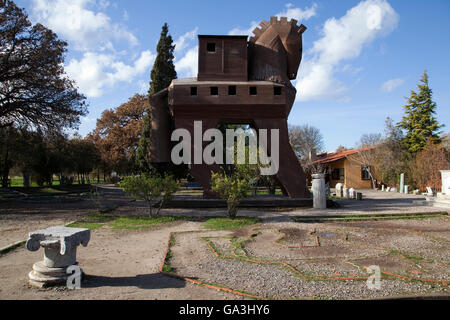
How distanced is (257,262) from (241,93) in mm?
11494

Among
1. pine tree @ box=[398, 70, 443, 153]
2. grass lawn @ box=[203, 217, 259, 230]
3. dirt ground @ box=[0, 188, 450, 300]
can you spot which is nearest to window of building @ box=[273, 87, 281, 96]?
grass lawn @ box=[203, 217, 259, 230]

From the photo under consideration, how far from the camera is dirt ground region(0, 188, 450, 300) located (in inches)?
194

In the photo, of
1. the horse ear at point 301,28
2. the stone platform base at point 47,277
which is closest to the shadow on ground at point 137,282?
the stone platform base at point 47,277

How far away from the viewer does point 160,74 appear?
28.2m

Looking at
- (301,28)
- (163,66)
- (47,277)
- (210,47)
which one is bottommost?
(47,277)

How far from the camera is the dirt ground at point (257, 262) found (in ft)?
16.2

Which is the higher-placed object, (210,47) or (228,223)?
(210,47)

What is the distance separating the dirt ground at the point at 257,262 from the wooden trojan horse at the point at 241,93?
6.17 meters

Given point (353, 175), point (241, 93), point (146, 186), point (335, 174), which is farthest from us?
point (335, 174)

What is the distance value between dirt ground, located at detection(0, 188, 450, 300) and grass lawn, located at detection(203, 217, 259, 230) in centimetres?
51

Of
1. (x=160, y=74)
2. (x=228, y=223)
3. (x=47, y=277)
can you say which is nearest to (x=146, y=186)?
(x=228, y=223)

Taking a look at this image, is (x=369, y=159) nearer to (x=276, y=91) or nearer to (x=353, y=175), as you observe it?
(x=353, y=175)
